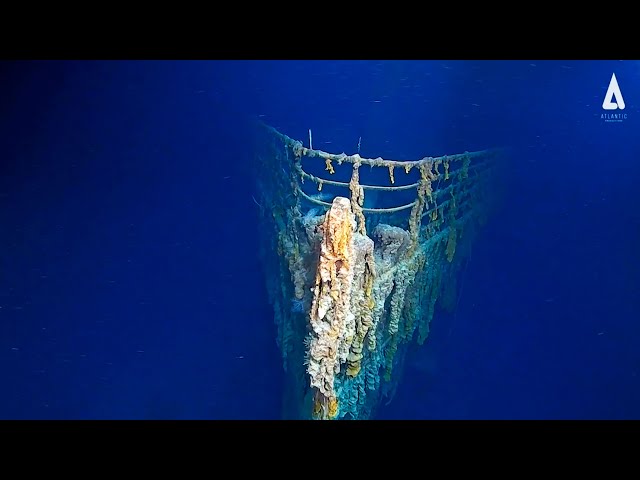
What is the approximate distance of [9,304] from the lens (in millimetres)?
2475

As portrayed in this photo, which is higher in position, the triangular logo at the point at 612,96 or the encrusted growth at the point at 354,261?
the triangular logo at the point at 612,96

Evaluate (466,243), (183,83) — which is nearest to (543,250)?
(466,243)

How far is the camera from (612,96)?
236 centimetres

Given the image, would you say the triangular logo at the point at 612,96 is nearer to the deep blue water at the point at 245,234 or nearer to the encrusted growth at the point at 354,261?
the deep blue water at the point at 245,234

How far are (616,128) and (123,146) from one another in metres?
2.09

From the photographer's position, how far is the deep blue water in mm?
2355

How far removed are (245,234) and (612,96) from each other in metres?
1.66

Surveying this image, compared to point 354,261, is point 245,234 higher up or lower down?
higher up

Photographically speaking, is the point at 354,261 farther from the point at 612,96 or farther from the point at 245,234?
the point at 612,96

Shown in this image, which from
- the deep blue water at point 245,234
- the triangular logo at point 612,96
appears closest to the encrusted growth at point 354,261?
the deep blue water at point 245,234

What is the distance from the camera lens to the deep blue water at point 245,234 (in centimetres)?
236

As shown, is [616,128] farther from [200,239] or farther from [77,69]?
[77,69]

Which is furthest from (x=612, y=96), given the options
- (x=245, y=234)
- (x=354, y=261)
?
(x=245, y=234)

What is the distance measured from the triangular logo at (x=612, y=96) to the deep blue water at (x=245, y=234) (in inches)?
0.9
